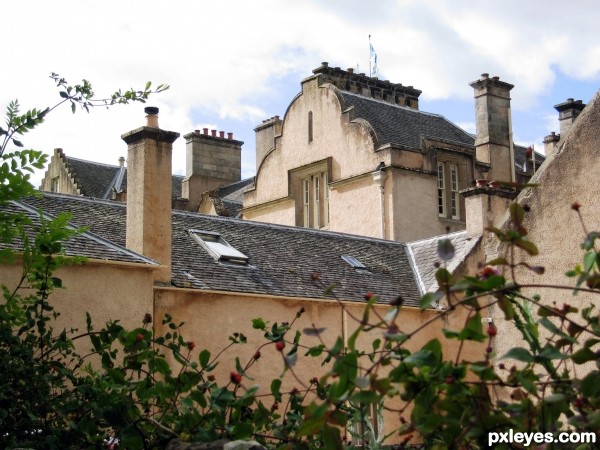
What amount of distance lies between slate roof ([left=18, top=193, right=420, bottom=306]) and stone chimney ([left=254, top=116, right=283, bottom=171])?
985cm

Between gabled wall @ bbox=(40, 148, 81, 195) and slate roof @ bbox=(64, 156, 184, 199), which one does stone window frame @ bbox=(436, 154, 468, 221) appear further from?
gabled wall @ bbox=(40, 148, 81, 195)

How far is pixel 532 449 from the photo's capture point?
154 inches

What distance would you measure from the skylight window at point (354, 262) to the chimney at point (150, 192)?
5650 mm

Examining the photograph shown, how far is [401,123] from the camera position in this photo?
29.5m

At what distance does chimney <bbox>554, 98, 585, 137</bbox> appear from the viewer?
27.1 metres

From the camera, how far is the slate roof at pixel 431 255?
20.8 meters

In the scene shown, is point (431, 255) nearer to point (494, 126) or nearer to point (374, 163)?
point (374, 163)

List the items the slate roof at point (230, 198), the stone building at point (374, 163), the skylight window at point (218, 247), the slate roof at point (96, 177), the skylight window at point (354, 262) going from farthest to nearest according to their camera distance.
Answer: the slate roof at point (96, 177), the slate roof at point (230, 198), the stone building at point (374, 163), the skylight window at point (354, 262), the skylight window at point (218, 247)

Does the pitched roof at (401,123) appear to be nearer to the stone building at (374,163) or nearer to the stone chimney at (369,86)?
the stone building at (374,163)

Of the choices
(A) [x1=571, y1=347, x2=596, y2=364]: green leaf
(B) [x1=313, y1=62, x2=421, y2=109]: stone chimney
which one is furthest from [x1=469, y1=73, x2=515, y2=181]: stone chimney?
(A) [x1=571, y1=347, x2=596, y2=364]: green leaf

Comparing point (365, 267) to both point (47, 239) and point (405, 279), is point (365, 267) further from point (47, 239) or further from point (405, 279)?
point (47, 239)

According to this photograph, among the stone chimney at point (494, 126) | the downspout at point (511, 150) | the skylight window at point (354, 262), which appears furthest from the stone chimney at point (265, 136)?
the skylight window at point (354, 262)

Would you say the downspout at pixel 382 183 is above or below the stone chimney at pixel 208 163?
below

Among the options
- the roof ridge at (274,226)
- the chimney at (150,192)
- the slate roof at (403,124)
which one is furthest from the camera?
the slate roof at (403,124)
